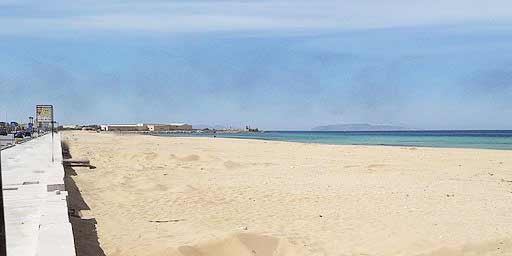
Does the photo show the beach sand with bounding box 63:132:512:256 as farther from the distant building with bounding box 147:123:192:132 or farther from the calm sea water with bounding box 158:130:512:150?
the distant building with bounding box 147:123:192:132

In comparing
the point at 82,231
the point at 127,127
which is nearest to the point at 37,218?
the point at 82,231

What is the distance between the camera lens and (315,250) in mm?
7035

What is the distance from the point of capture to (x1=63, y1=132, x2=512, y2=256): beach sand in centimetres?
714

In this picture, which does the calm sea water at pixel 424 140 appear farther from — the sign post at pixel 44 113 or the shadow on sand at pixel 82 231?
the shadow on sand at pixel 82 231

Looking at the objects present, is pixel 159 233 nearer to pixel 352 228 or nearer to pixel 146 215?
pixel 146 215

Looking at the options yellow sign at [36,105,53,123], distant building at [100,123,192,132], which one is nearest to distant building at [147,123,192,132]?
distant building at [100,123,192,132]

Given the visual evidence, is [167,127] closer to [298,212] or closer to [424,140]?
[424,140]

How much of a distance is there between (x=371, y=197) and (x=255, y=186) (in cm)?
288

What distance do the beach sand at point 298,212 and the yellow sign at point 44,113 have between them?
2.30 meters

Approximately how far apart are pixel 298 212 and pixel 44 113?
1087cm

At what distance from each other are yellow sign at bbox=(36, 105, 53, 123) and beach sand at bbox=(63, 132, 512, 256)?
2.30 meters

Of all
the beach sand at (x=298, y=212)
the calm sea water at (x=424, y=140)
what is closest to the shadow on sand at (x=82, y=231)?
the beach sand at (x=298, y=212)

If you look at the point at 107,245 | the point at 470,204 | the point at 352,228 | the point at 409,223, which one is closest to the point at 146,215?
the point at 107,245

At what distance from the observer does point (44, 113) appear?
58.3 feet
